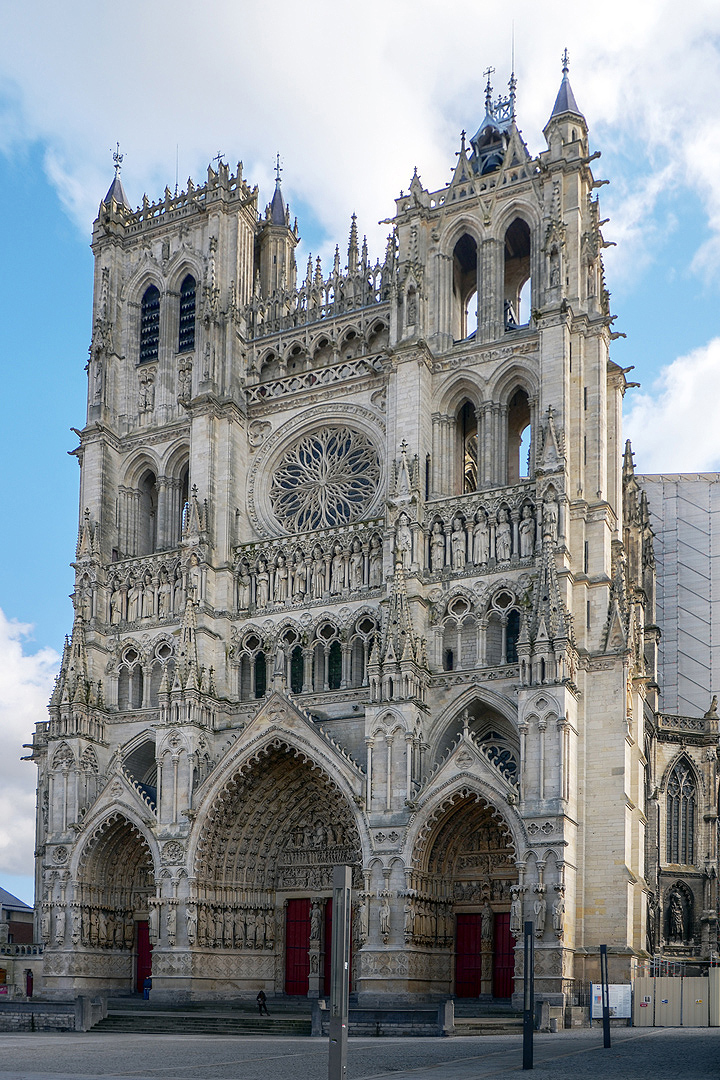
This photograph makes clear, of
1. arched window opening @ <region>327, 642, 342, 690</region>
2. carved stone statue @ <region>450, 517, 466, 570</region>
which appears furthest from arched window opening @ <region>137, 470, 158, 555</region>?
carved stone statue @ <region>450, 517, 466, 570</region>

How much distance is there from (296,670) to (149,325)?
1642 centimetres

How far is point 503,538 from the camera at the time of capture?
125 feet

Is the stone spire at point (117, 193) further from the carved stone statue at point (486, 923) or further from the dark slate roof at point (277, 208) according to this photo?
the carved stone statue at point (486, 923)

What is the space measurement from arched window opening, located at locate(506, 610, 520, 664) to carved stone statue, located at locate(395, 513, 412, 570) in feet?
11.8

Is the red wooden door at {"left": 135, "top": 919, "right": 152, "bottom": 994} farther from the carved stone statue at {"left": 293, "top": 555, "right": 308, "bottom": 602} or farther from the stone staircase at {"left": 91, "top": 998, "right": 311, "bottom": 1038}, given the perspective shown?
the carved stone statue at {"left": 293, "top": 555, "right": 308, "bottom": 602}

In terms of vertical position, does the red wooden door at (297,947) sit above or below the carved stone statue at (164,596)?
below

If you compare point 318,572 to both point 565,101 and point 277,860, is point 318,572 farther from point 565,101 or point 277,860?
point 565,101

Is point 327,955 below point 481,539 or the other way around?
below

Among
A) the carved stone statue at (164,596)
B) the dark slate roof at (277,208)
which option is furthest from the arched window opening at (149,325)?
the carved stone statue at (164,596)

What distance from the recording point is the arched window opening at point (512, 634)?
37.3m

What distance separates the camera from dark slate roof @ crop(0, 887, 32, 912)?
6650cm

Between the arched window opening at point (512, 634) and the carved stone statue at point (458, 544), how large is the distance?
2.34 metres

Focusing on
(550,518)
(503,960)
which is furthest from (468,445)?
(503,960)

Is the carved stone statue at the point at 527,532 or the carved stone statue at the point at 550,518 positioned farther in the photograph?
the carved stone statue at the point at 527,532
